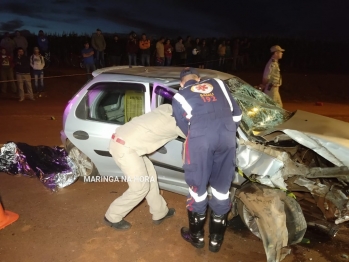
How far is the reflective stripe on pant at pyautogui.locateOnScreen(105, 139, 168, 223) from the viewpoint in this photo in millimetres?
3527

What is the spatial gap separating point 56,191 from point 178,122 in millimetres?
2436

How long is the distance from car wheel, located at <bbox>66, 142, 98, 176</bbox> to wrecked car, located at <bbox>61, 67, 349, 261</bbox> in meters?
0.01

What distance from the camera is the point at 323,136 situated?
3.51m

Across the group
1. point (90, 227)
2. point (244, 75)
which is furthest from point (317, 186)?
point (244, 75)

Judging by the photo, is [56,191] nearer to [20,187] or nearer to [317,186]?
[20,187]

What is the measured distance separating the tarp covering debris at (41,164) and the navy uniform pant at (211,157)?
7.36 ft

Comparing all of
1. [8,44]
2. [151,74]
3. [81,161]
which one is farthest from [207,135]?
[8,44]

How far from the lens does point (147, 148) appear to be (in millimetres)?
3525

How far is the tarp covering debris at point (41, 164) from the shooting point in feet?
15.6

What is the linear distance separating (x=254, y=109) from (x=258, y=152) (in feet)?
3.41

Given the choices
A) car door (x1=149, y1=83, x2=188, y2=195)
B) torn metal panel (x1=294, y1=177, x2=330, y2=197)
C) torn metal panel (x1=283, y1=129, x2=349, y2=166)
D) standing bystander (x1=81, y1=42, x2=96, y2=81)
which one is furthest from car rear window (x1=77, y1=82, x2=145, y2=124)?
standing bystander (x1=81, y1=42, x2=96, y2=81)

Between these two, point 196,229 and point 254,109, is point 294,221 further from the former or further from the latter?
point 254,109

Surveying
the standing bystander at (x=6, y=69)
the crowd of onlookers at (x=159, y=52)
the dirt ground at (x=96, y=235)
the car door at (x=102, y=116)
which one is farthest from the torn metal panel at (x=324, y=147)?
the standing bystander at (x=6, y=69)

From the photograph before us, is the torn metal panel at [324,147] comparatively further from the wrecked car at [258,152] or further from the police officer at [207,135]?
the police officer at [207,135]
